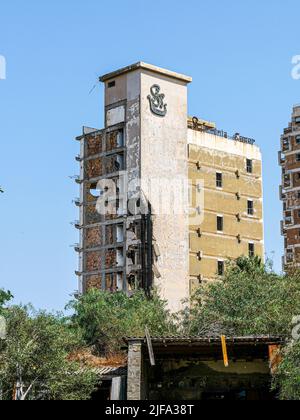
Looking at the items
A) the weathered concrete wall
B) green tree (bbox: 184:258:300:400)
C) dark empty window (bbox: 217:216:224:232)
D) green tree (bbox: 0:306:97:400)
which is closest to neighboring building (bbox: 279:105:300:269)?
dark empty window (bbox: 217:216:224:232)

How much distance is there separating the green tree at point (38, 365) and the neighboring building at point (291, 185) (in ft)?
A: 164

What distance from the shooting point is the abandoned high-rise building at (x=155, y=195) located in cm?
7206

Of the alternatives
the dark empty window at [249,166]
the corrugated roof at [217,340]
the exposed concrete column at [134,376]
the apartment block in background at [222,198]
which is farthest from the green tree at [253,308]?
the dark empty window at [249,166]

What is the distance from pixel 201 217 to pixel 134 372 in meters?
45.1

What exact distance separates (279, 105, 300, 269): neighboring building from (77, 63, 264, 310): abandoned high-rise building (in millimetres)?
4786

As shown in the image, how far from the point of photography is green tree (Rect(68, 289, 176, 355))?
143 ft

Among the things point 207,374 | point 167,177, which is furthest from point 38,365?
point 167,177

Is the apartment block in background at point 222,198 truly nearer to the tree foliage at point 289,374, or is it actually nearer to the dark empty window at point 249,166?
the dark empty window at point 249,166

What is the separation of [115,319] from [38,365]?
51.9ft

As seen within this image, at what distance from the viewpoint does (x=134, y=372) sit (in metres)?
30.9

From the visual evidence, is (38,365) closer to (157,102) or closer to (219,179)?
(157,102)

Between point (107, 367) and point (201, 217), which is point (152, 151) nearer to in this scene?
point (201, 217)

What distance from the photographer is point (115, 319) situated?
4841cm
